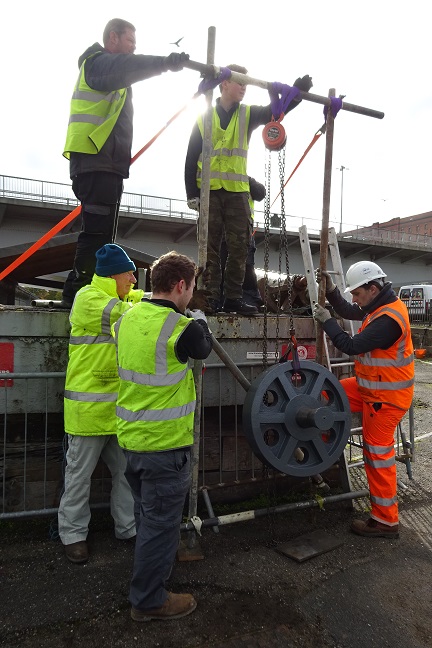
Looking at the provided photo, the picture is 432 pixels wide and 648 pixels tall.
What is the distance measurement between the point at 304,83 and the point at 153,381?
2.76 m

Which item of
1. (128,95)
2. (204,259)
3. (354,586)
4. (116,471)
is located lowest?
(354,586)

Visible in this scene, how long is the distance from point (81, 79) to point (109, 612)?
3.88m

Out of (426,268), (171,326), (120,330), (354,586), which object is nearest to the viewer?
(171,326)

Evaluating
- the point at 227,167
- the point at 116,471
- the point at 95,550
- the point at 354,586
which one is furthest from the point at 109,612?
the point at 227,167

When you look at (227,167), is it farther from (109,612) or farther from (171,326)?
(109,612)

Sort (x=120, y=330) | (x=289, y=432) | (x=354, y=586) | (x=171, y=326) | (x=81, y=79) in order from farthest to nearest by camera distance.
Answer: (x=81, y=79), (x=289, y=432), (x=354, y=586), (x=120, y=330), (x=171, y=326)

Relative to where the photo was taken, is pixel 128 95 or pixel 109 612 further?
pixel 128 95

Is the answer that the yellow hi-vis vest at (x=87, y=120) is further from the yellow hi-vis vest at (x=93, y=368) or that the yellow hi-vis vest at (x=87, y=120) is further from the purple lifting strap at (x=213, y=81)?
the yellow hi-vis vest at (x=93, y=368)

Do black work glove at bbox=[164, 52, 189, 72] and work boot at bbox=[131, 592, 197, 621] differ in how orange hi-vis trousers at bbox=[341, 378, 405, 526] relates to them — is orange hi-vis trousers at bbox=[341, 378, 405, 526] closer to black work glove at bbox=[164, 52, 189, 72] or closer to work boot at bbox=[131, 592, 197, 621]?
work boot at bbox=[131, 592, 197, 621]

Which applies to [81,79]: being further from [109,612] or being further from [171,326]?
[109,612]

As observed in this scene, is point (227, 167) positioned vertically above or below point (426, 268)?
below

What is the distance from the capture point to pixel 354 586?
2.89 meters

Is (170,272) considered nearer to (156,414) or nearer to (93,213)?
(156,414)

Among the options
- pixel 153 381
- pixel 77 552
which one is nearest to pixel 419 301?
pixel 77 552
